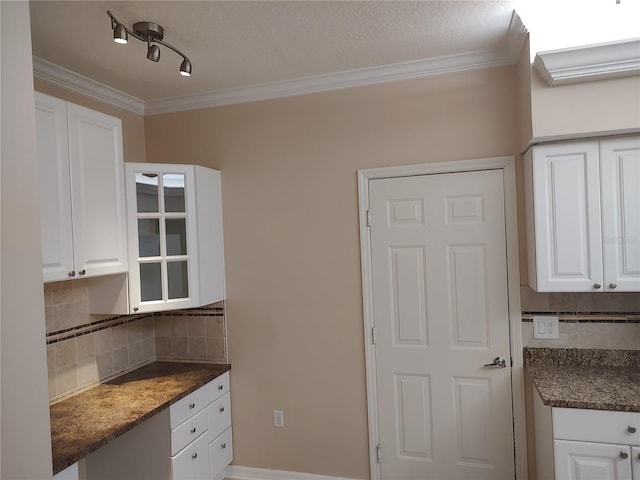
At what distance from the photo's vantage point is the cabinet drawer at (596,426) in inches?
78.9

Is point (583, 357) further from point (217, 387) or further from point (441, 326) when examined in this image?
point (217, 387)

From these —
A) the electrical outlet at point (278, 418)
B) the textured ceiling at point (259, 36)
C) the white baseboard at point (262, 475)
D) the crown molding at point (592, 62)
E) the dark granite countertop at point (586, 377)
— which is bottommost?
the white baseboard at point (262, 475)

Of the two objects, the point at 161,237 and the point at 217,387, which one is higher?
the point at 161,237

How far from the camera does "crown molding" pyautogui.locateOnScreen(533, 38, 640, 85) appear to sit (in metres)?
2.02

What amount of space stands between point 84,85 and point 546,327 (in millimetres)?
3068

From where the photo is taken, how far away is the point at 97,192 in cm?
238

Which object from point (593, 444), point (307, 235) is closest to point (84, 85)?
point (307, 235)

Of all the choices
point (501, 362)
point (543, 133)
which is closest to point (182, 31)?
point (543, 133)

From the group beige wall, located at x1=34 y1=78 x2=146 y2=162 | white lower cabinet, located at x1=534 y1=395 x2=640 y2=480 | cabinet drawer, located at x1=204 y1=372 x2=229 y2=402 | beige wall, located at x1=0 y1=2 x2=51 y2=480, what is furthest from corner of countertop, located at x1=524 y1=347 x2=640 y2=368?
beige wall, located at x1=34 y1=78 x2=146 y2=162

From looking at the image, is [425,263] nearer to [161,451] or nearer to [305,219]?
A: [305,219]

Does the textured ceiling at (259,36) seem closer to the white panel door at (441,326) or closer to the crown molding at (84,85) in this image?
the crown molding at (84,85)

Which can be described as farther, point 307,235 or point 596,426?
point 307,235

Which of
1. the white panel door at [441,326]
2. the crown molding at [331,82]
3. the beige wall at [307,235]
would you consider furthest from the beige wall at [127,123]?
the white panel door at [441,326]

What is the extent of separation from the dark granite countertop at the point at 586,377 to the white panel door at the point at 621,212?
1.57 ft
